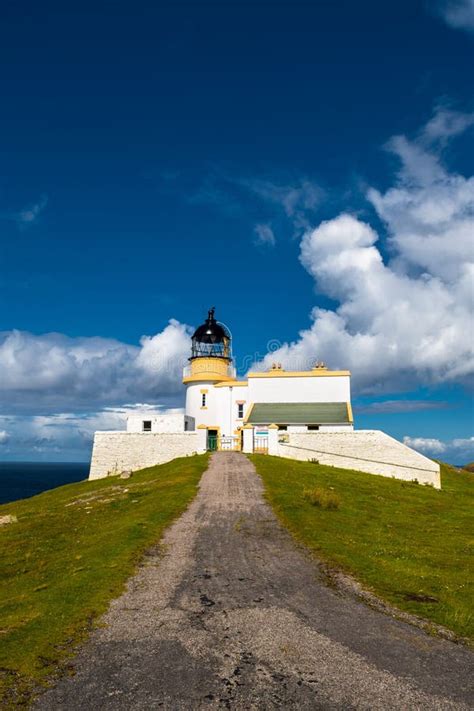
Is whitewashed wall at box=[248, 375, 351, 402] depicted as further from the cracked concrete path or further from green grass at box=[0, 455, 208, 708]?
the cracked concrete path

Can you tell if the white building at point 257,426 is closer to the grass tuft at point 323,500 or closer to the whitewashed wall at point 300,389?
the whitewashed wall at point 300,389

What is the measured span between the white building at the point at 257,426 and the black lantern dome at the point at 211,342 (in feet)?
0.36

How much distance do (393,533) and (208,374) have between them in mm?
34415

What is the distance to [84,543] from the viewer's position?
1631cm

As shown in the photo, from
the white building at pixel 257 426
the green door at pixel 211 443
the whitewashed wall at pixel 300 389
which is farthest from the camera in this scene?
the whitewashed wall at pixel 300 389

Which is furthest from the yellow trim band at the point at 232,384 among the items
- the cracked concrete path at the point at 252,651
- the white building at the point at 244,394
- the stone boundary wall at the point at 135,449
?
the cracked concrete path at the point at 252,651

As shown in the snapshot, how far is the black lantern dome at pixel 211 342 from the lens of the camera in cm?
5322

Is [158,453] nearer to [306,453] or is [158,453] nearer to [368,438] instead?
[306,453]

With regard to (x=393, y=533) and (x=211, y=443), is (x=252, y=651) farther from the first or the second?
(x=211, y=443)

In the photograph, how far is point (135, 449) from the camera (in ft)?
142

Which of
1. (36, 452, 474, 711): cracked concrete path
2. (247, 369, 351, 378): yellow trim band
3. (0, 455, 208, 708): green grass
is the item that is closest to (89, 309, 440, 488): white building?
(247, 369, 351, 378): yellow trim band

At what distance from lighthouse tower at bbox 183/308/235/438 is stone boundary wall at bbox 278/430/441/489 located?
Answer: 39.6 ft

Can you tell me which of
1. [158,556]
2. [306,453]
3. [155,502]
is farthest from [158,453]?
[158,556]

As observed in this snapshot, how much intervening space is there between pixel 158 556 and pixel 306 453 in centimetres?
2625
